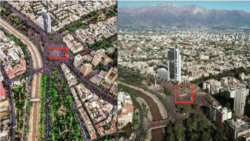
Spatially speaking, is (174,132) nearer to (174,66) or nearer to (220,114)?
(220,114)

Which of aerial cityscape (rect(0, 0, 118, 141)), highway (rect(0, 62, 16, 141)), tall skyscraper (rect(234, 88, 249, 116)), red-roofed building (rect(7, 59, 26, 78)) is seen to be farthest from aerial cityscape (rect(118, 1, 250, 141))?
highway (rect(0, 62, 16, 141))

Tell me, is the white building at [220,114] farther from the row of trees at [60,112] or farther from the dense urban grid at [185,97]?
the row of trees at [60,112]

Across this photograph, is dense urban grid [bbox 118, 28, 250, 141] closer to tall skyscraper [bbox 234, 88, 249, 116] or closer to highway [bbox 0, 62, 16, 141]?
tall skyscraper [bbox 234, 88, 249, 116]

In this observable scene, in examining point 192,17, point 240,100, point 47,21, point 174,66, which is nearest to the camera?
point 47,21

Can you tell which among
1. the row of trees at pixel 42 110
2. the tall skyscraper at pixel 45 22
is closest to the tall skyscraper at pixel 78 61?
the row of trees at pixel 42 110

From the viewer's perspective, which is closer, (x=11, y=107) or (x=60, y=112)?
(x=11, y=107)

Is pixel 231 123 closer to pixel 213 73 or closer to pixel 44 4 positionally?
pixel 44 4

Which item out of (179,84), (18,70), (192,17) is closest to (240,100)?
(179,84)
